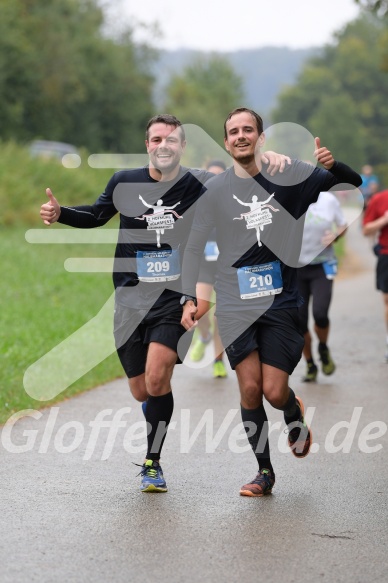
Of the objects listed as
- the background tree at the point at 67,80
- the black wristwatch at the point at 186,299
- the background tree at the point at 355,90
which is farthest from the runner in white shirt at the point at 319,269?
the background tree at the point at 355,90

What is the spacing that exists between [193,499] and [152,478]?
0.35 metres

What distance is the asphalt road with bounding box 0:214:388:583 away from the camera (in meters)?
5.02

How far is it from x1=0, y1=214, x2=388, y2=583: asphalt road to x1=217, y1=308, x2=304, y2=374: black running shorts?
0.82m

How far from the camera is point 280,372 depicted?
6.54 meters

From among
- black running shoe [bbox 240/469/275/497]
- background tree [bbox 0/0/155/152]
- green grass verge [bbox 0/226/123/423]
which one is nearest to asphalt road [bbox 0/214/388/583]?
black running shoe [bbox 240/469/275/497]

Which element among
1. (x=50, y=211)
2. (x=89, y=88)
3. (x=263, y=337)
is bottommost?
(x=263, y=337)

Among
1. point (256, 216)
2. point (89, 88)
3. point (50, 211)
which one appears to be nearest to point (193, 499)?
point (256, 216)

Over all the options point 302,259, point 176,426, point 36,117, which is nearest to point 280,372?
point 176,426

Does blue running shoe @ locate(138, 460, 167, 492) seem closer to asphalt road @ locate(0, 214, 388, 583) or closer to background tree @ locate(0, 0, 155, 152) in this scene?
asphalt road @ locate(0, 214, 388, 583)

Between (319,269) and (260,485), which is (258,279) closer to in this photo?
(260,485)

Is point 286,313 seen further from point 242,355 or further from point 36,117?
point 36,117

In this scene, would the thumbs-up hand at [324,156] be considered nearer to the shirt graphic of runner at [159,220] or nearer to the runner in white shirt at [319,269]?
the shirt graphic of runner at [159,220]

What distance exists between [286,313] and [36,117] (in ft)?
167

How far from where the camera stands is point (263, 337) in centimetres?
659
